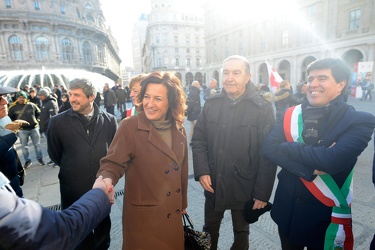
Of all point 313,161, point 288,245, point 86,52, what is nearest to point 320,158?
point 313,161

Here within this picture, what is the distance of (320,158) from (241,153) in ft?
2.18

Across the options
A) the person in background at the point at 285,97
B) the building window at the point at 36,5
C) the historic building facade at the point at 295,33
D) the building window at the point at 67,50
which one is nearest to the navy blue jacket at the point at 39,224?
the person in background at the point at 285,97

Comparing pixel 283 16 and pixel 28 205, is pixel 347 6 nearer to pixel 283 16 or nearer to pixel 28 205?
pixel 283 16

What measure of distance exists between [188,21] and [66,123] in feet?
243

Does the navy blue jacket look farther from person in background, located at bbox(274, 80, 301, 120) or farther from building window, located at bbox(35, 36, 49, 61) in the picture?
building window, located at bbox(35, 36, 49, 61)

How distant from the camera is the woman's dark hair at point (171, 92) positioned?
185 centimetres

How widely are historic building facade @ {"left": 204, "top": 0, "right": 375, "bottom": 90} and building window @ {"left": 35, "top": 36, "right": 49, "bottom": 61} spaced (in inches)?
1262

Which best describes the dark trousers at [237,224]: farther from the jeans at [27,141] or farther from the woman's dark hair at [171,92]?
the jeans at [27,141]

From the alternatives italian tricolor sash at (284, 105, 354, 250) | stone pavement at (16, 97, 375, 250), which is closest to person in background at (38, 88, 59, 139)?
stone pavement at (16, 97, 375, 250)

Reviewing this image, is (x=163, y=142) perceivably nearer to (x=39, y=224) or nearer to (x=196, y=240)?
(x=196, y=240)

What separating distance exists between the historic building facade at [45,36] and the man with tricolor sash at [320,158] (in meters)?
42.2

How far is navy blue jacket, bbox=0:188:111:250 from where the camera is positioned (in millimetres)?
723

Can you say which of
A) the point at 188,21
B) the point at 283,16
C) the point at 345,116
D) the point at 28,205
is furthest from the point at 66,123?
the point at 188,21

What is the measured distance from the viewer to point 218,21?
4656 centimetres
